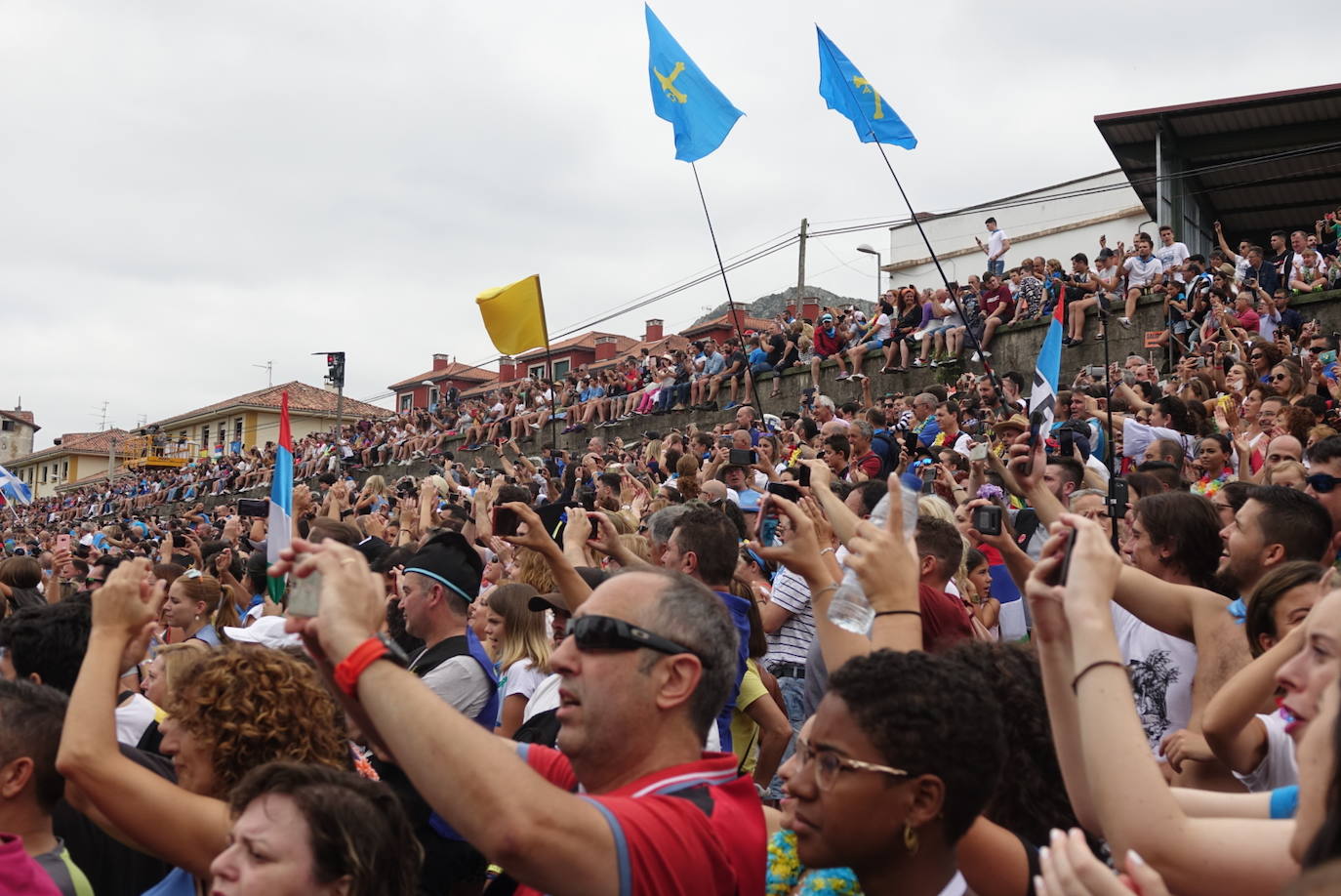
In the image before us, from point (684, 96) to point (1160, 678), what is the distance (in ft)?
33.9

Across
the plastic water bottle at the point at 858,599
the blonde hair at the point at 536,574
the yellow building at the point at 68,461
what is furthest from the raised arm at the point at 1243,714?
the yellow building at the point at 68,461

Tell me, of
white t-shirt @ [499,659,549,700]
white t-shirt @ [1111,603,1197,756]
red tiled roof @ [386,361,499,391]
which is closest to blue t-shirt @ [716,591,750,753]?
white t-shirt @ [499,659,549,700]

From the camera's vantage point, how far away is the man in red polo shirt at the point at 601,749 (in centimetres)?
207

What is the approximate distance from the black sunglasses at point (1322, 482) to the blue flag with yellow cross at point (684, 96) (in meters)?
8.87

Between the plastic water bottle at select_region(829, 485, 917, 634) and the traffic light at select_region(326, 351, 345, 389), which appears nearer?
the plastic water bottle at select_region(829, 485, 917, 634)

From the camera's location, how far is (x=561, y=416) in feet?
90.9

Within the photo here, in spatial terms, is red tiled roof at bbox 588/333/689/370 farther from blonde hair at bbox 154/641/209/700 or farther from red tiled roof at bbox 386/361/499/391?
blonde hair at bbox 154/641/209/700

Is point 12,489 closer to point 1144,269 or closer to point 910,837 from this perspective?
point 1144,269

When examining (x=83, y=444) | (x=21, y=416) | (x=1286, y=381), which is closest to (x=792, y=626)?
(x=1286, y=381)

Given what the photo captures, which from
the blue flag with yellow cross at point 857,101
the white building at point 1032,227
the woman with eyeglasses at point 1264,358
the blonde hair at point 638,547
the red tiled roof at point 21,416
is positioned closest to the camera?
the blonde hair at point 638,547

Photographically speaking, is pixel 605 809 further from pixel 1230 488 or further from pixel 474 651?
pixel 1230 488

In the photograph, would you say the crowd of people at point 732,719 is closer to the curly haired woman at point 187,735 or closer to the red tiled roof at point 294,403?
the curly haired woman at point 187,735

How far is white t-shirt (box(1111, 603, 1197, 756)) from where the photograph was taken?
3.88 meters

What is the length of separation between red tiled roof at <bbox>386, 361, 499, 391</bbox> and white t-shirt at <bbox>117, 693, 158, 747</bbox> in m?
59.0
